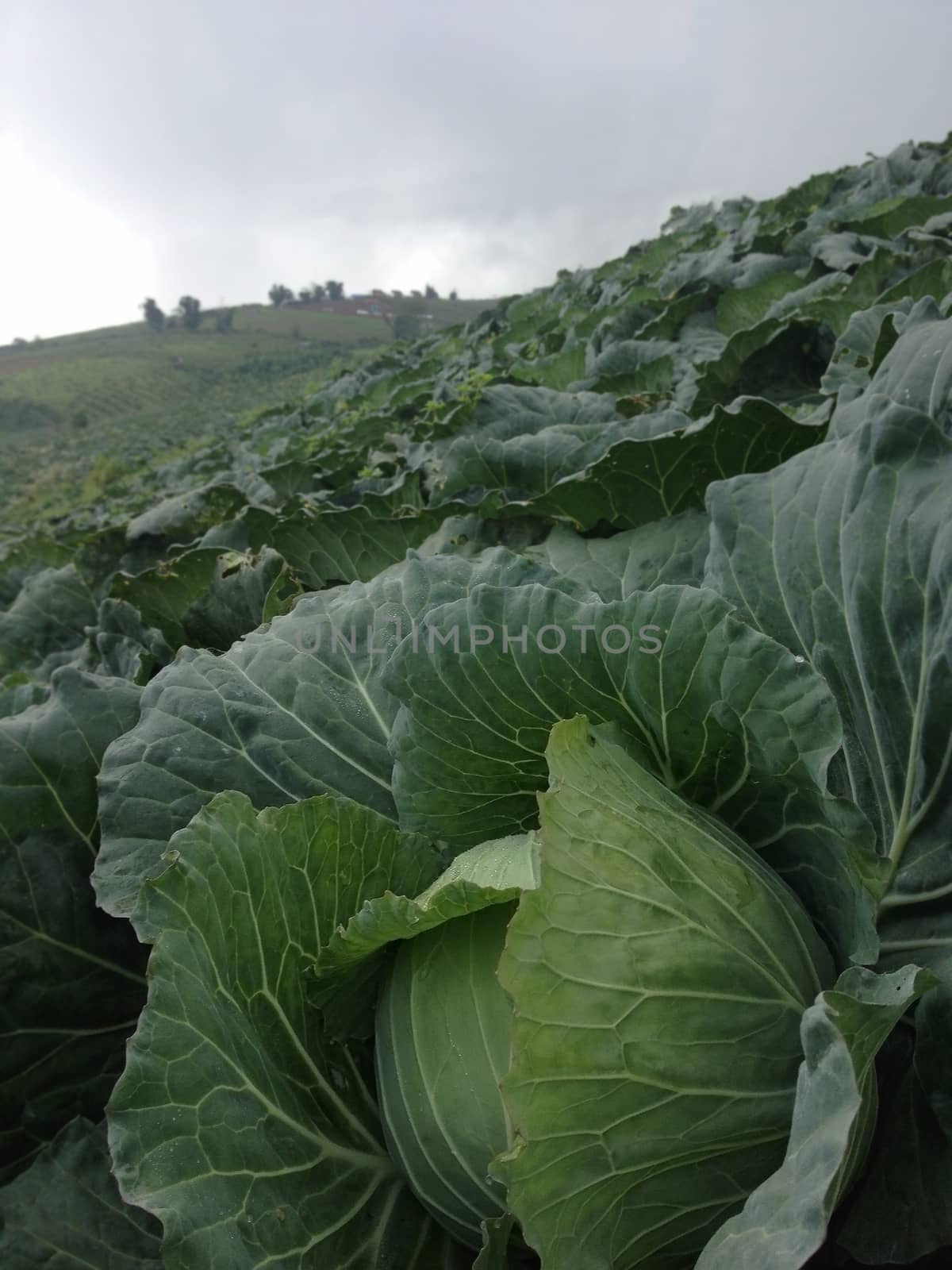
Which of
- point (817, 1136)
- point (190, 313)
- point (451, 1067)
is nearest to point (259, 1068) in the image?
point (451, 1067)

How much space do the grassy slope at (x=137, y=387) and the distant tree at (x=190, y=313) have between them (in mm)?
2926

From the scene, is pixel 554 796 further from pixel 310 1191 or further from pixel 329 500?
pixel 329 500

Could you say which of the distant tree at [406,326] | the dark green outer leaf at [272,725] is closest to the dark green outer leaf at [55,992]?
the dark green outer leaf at [272,725]

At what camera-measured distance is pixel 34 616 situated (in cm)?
359

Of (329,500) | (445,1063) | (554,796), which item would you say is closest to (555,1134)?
(445,1063)

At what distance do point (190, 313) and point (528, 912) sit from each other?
11774 cm

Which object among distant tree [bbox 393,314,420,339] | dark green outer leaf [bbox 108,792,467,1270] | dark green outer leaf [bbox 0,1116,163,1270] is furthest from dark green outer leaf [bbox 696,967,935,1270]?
distant tree [bbox 393,314,420,339]

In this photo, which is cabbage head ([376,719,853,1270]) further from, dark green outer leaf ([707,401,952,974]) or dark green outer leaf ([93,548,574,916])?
dark green outer leaf ([93,548,574,916])

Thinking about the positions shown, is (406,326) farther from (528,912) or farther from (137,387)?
(528,912)

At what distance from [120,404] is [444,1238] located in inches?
2823

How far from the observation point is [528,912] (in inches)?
37.3

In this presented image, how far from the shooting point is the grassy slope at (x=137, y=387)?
36969 mm

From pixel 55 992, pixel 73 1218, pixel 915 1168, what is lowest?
pixel 73 1218

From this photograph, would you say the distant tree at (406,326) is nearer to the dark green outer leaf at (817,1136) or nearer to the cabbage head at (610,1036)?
the cabbage head at (610,1036)
